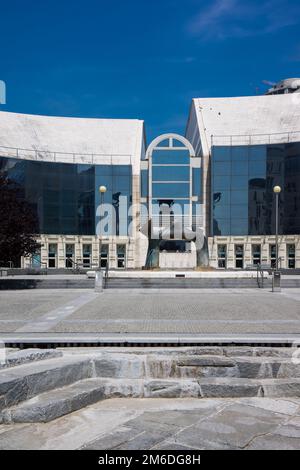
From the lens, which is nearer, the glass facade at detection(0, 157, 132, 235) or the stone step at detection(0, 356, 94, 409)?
the stone step at detection(0, 356, 94, 409)

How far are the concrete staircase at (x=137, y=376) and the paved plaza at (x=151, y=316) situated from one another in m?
3.66

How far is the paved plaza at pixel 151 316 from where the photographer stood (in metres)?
11.8

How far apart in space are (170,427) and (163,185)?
203ft

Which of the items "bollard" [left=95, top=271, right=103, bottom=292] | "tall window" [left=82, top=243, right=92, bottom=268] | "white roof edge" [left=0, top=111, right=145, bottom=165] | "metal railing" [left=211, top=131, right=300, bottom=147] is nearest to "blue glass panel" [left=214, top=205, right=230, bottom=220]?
"metal railing" [left=211, top=131, right=300, bottom=147]

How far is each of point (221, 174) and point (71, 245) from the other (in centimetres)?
2365

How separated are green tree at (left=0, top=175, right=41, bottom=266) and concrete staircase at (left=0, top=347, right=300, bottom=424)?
2046cm

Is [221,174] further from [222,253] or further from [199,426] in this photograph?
[199,426]

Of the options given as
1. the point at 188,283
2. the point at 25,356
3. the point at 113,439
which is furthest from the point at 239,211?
the point at 113,439

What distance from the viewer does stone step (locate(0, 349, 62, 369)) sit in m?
6.68

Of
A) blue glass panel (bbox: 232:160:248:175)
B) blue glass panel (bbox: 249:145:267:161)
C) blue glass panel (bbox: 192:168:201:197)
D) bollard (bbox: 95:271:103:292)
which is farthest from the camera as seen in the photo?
blue glass panel (bbox: 192:168:201:197)

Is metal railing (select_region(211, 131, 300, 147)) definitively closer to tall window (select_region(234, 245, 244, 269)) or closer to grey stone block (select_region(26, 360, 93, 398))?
tall window (select_region(234, 245, 244, 269))

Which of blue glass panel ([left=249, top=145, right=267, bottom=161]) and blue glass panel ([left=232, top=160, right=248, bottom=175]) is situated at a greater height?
blue glass panel ([left=249, top=145, right=267, bottom=161])
